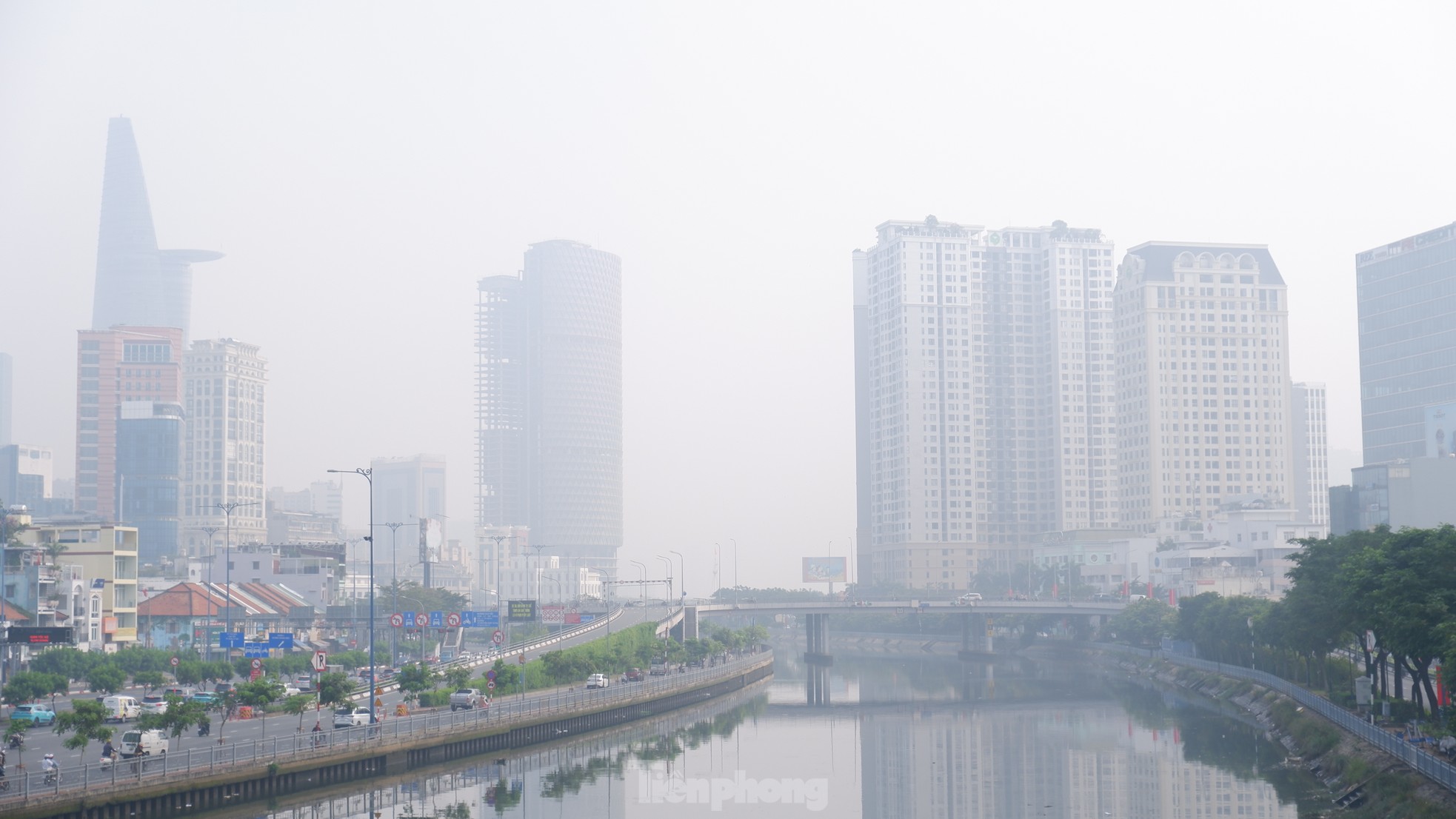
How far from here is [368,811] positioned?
6762 cm

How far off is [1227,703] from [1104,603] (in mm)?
78960

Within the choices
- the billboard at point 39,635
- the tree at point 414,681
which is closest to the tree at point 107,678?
the billboard at point 39,635

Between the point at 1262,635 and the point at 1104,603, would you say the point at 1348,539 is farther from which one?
the point at 1104,603

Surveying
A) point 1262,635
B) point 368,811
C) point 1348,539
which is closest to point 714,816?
point 368,811

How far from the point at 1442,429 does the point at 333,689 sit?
145825 millimetres

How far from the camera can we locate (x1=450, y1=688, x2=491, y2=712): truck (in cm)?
9338

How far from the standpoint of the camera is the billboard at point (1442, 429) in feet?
583

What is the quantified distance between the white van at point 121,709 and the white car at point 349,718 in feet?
37.4

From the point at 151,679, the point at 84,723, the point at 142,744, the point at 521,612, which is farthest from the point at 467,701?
the point at 521,612

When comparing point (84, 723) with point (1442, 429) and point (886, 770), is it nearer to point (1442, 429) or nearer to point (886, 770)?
point (886, 770)

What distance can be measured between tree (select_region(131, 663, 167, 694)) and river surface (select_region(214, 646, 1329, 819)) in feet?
95.8

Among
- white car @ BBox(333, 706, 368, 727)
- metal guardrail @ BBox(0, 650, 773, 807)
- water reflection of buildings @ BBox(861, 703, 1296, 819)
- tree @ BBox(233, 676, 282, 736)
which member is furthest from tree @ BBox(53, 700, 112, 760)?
water reflection of buildings @ BBox(861, 703, 1296, 819)

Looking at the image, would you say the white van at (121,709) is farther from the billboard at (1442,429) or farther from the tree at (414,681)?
the billboard at (1442,429)

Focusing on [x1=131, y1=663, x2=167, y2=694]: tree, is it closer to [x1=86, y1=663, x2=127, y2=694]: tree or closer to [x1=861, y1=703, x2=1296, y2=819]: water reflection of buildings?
[x1=86, y1=663, x2=127, y2=694]: tree
